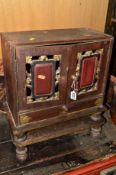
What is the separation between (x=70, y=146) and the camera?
139 centimetres

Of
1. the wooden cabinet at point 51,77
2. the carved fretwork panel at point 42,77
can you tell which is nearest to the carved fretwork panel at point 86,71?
the wooden cabinet at point 51,77

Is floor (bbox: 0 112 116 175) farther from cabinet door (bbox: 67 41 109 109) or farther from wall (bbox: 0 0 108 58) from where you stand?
wall (bbox: 0 0 108 58)

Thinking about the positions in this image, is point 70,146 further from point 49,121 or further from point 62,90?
point 62,90

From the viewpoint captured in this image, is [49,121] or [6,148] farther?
[6,148]

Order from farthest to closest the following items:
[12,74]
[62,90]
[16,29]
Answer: [16,29]
[62,90]
[12,74]

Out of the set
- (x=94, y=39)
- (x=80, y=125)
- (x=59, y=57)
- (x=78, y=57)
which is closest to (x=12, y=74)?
(x=59, y=57)

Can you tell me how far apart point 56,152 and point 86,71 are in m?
0.56

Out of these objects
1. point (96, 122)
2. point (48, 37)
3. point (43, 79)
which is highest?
point (48, 37)

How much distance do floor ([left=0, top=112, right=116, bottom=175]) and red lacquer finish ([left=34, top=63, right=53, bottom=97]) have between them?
1.46ft

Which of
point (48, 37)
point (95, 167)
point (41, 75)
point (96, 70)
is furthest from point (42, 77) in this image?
point (95, 167)

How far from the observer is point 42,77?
1.06 meters

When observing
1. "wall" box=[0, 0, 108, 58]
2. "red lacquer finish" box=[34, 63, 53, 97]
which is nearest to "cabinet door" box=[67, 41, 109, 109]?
"red lacquer finish" box=[34, 63, 53, 97]

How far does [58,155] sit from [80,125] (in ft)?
0.77

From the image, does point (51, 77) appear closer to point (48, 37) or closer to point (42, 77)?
point (42, 77)
